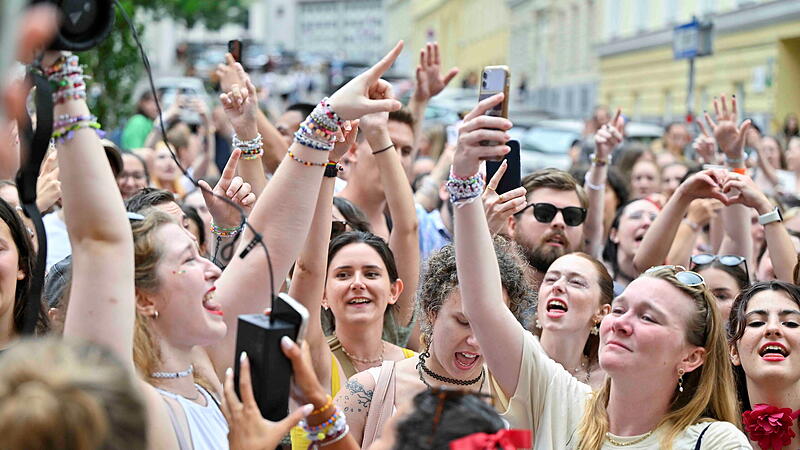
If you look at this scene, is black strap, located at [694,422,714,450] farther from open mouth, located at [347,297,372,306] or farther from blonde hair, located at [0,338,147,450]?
blonde hair, located at [0,338,147,450]

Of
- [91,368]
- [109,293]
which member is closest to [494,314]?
[109,293]

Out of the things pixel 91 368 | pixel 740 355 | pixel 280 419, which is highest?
pixel 91 368

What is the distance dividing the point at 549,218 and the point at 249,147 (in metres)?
1.97

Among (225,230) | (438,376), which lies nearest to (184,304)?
(225,230)

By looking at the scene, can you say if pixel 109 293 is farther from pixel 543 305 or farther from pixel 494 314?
pixel 543 305

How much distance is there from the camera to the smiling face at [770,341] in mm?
4203

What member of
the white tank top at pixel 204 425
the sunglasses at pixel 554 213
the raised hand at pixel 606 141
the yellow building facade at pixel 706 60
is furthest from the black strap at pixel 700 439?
the yellow building facade at pixel 706 60

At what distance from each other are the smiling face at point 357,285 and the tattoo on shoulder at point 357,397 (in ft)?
2.14

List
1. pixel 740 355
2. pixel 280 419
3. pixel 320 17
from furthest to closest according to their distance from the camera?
pixel 320 17 < pixel 740 355 < pixel 280 419

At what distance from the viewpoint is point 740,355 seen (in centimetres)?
437

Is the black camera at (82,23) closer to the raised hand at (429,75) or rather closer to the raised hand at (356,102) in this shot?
the raised hand at (356,102)

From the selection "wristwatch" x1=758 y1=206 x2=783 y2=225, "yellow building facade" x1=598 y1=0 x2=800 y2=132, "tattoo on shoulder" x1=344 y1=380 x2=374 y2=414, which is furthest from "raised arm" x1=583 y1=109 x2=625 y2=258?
"yellow building facade" x1=598 y1=0 x2=800 y2=132

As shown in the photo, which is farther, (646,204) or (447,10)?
(447,10)

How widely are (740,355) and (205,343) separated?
233 cm
